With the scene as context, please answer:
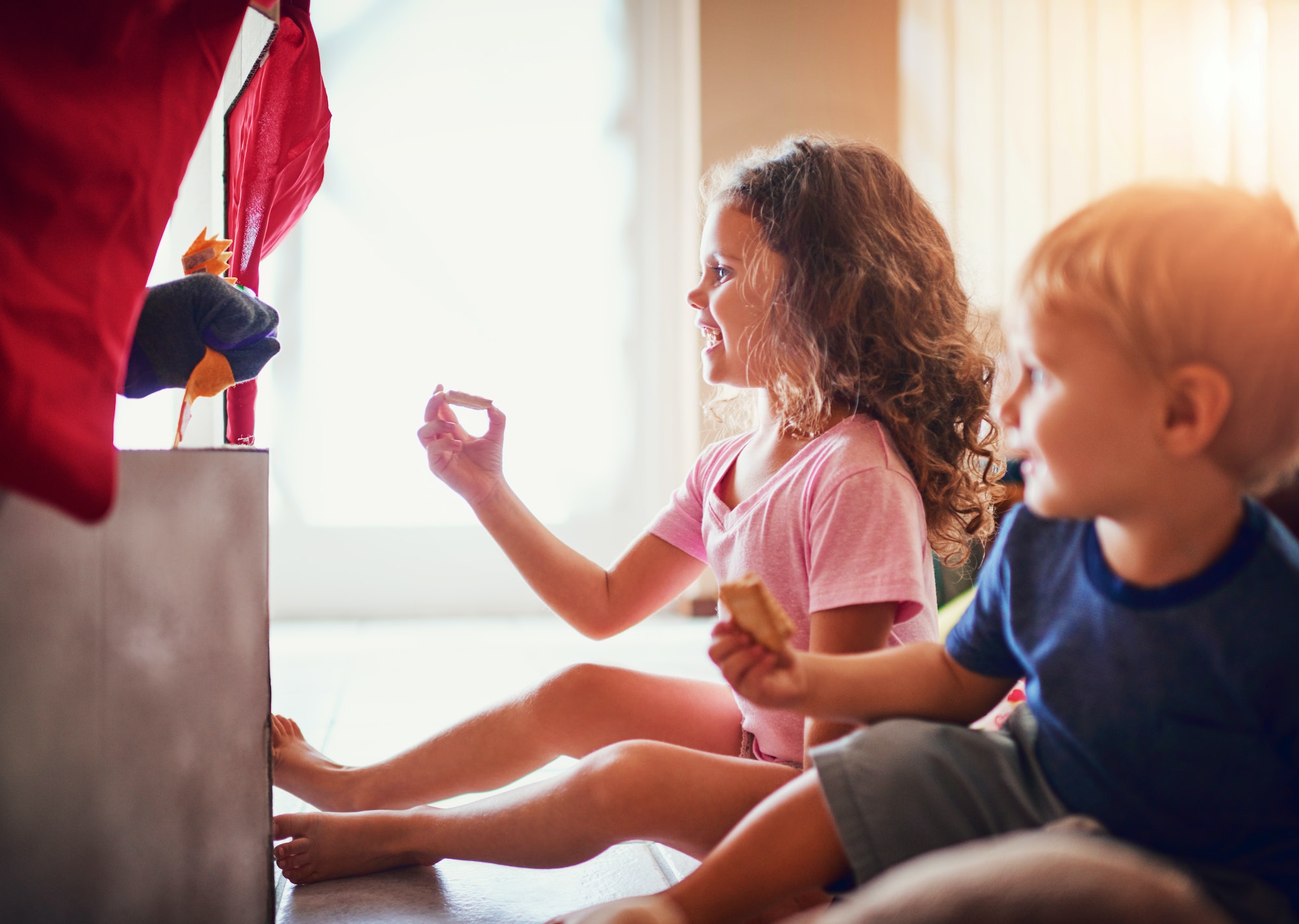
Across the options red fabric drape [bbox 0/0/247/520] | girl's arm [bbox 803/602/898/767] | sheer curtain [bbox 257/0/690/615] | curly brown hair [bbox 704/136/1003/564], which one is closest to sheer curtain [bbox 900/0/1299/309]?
sheer curtain [bbox 257/0/690/615]

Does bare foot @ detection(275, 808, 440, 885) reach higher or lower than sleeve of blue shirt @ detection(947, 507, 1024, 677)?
lower

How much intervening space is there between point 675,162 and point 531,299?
48cm

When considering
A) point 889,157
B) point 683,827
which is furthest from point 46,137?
point 889,157

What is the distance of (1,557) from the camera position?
604 mm

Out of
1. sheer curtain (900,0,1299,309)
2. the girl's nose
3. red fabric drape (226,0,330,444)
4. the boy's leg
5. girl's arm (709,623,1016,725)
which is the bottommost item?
the boy's leg

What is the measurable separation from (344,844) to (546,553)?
32cm

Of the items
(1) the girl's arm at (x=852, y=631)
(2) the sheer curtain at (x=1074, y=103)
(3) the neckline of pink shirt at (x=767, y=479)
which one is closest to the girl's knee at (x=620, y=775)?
(1) the girl's arm at (x=852, y=631)

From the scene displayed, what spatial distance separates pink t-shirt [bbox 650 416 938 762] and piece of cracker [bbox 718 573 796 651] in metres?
0.18

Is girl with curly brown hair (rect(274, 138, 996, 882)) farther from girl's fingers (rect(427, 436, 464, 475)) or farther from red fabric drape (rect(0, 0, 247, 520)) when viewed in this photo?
red fabric drape (rect(0, 0, 247, 520))

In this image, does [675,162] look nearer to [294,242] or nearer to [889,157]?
[294,242]

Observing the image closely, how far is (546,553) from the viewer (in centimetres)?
103

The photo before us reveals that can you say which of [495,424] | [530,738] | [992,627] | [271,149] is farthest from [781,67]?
[992,627]

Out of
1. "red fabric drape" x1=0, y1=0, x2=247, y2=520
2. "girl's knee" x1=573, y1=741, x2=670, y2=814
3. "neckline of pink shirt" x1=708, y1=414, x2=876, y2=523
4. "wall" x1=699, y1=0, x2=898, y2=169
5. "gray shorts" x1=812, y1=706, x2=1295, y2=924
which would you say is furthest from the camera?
"wall" x1=699, y1=0, x2=898, y2=169

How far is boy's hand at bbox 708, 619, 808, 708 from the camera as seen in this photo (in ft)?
2.02
